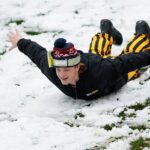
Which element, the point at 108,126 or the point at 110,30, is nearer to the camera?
the point at 108,126

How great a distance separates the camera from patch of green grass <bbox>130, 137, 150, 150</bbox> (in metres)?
4.69

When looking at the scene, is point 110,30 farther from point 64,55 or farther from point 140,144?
point 140,144

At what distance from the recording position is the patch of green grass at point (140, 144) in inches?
185

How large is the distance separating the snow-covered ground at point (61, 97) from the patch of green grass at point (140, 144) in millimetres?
64

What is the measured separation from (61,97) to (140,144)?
6.99ft

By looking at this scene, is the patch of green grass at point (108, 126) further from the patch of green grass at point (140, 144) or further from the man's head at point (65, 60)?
the man's head at point (65, 60)

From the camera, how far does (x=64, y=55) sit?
571 centimetres

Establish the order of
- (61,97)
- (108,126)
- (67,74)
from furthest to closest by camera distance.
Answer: (61,97) → (67,74) → (108,126)

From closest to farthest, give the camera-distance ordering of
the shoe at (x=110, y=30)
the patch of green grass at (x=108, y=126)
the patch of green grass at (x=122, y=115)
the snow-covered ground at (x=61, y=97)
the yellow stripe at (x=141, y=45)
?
the snow-covered ground at (x=61, y=97) < the patch of green grass at (x=108, y=126) < the patch of green grass at (x=122, y=115) < the yellow stripe at (x=141, y=45) < the shoe at (x=110, y=30)

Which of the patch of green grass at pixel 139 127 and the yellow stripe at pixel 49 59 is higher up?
the yellow stripe at pixel 49 59

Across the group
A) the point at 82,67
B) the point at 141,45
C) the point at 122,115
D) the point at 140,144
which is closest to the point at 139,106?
the point at 122,115

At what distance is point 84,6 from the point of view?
9906 millimetres

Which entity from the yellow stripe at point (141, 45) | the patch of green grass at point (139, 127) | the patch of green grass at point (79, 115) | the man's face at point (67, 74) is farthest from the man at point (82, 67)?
the patch of green grass at point (139, 127)

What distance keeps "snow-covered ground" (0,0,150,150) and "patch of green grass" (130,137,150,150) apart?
0.21 ft
